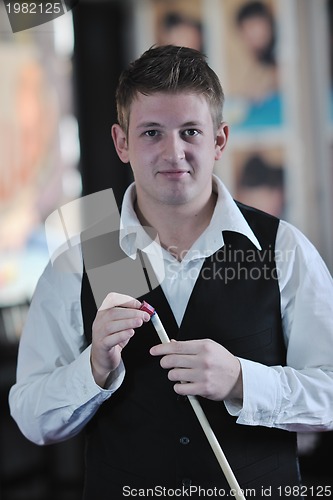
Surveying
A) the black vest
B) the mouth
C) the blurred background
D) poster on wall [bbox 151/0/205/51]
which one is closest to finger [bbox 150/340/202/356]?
the black vest

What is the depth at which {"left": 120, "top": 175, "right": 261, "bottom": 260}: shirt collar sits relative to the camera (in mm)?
1398

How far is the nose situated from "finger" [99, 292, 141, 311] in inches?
9.2

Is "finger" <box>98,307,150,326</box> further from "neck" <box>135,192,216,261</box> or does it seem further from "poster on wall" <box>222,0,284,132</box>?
Result: "poster on wall" <box>222,0,284,132</box>

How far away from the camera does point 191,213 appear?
1.41m

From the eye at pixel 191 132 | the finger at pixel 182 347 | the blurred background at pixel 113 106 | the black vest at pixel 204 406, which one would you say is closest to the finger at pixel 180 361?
the finger at pixel 182 347

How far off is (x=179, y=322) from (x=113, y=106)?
9.15ft

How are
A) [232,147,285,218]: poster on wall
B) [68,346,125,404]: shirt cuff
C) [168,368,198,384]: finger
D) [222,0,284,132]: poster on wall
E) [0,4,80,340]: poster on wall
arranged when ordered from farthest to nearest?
1. [232,147,285,218]: poster on wall
2. [222,0,284,132]: poster on wall
3. [0,4,80,340]: poster on wall
4. [68,346,125,404]: shirt cuff
5. [168,368,198,384]: finger

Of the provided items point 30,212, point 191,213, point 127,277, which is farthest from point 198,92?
point 30,212

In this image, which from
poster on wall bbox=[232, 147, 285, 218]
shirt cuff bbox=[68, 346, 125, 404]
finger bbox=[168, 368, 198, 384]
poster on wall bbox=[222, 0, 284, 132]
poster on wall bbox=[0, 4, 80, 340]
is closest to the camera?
finger bbox=[168, 368, 198, 384]

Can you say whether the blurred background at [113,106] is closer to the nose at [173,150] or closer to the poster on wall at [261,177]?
the poster on wall at [261,177]

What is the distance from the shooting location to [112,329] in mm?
1229

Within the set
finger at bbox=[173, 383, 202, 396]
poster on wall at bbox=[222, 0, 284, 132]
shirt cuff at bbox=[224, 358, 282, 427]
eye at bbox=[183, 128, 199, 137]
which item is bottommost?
shirt cuff at bbox=[224, 358, 282, 427]

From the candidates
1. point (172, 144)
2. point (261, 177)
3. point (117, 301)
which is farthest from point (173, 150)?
point (261, 177)

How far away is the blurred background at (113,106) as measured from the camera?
389 centimetres
